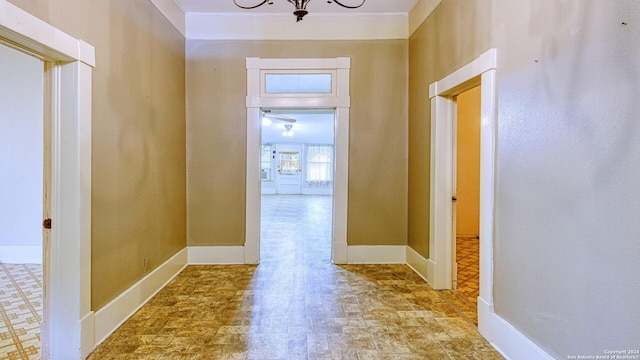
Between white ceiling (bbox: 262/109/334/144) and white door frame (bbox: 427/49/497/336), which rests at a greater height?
white ceiling (bbox: 262/109/334/144)

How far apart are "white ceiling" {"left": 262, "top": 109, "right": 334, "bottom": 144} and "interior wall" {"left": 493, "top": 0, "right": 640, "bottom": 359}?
21.2ft

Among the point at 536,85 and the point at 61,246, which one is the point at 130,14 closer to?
the point at 61,246

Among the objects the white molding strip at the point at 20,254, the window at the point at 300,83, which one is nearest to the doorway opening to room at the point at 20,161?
the white molding strip at the point at 20,254

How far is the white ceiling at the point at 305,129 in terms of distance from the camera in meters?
8.86

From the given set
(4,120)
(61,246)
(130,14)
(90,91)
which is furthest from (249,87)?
(4,120)

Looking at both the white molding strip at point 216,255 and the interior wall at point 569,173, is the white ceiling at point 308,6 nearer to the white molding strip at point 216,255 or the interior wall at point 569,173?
the interior wall at point 569,173

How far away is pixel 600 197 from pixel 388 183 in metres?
2.57

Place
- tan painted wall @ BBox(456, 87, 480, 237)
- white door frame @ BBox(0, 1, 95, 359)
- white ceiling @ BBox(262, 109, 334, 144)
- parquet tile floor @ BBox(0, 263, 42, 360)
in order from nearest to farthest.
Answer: white door frame @ BBox(0, 1, 95, 359)
parquet tile floor @ BBox(0, 263, 42, 360)
tan painted wall @ BBox(456, 87, 480, 237)
white ceiling @ BBox(262, 109, 334, 144)

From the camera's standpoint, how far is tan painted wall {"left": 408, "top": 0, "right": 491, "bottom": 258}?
2.40 meters

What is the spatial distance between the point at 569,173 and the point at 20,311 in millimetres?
3927

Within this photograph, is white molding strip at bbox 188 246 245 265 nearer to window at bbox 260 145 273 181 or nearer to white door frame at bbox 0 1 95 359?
white door frame at bbox 0 1 95 359

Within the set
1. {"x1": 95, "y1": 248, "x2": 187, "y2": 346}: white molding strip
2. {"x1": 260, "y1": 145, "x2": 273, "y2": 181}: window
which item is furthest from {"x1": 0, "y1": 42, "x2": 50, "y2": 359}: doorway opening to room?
{"x1": 260, "y1": 145, "x2": 273, "y2": 181}: window

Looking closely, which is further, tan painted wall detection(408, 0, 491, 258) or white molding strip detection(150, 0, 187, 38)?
white molding strip detection(150, 0, 187, 38)

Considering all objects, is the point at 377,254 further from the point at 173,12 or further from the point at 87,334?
the point at 173,12
